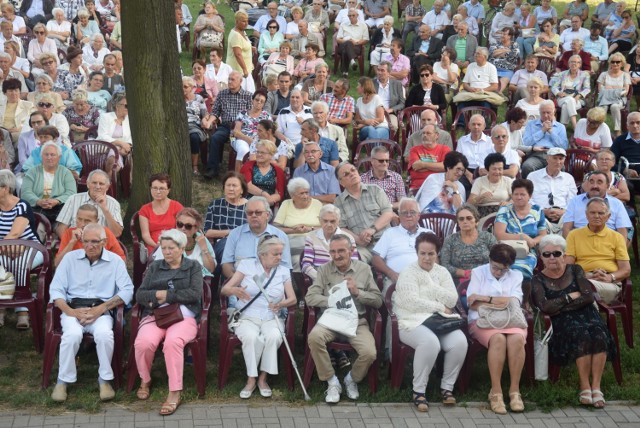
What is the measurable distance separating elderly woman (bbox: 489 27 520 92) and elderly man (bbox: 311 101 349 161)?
409 cm

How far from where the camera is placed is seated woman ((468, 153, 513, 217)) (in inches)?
374

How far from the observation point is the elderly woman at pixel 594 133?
37.2ft

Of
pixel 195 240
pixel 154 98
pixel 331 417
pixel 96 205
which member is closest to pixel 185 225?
pixel 195 240

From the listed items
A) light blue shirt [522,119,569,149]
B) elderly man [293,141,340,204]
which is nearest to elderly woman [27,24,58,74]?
elderly man [293,141,340,204]

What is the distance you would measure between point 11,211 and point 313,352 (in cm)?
320

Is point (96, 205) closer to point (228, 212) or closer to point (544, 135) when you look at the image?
point (228, 212)

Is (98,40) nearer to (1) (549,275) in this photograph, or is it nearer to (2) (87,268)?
(2) (87,268)

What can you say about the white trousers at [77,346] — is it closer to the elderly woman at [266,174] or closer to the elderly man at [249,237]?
the elderly man at [249,237]

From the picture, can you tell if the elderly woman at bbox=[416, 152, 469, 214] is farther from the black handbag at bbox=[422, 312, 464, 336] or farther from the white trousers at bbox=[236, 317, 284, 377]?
the white trousers at bbox=[236, 317, 284, 377]

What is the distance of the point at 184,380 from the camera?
756 cm

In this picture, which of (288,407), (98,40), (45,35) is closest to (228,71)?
(98,40)

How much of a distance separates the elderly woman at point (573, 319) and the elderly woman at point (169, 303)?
2.71 meters

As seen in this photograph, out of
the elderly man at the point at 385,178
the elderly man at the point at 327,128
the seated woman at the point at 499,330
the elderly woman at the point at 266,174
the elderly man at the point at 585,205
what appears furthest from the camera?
the elderly man at the point at 327,128

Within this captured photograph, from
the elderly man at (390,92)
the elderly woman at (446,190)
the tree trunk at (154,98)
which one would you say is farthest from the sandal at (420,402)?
the elderly man at (390,92)
